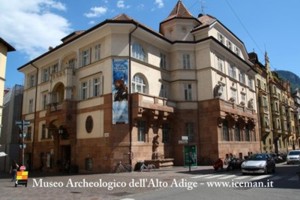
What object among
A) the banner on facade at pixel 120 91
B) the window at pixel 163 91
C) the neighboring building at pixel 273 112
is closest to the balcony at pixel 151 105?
the banner on facade at pixel 120 91

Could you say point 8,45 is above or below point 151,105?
above

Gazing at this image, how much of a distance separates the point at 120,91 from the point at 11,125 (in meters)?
21.5

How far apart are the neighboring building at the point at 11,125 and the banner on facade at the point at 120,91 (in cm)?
2004

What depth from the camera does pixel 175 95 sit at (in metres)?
32.4

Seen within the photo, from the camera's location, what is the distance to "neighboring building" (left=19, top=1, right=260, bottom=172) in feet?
87.4

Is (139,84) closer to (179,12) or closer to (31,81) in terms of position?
(179,12)

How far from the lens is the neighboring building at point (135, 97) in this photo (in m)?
26.6

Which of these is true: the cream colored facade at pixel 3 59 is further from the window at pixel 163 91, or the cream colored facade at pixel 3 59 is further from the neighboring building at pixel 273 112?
the neighboring building at pixel 273 112

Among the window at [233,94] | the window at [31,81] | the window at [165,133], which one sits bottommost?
the window at [165,133]

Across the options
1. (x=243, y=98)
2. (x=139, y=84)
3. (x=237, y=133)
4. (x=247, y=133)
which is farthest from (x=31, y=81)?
(x=247, y=133)

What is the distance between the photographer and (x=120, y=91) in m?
26.5

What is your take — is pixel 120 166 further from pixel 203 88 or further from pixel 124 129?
pixel 203 88

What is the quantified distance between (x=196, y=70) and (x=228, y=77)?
5.45 meters

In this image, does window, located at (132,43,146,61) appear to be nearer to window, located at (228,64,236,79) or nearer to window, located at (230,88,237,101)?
window, located at (228,64,236,79)
